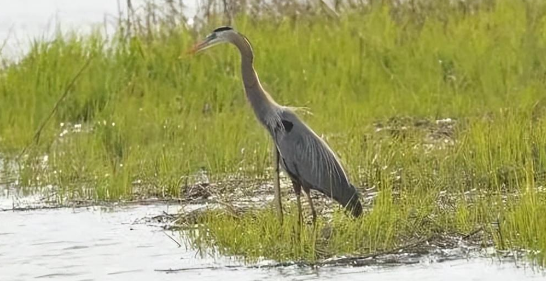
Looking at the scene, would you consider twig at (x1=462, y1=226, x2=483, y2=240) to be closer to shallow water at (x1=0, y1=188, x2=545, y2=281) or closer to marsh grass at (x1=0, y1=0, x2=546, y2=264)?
marsh grass at (x1=0, y1=0, x2=546, y2=264)

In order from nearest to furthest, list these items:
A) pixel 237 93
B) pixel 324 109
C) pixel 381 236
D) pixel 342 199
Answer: pixel 381 236 < pixel 342 199 < pixel 324 109 < pixel 237 93

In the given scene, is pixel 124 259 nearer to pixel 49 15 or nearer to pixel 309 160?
pixel 309 160

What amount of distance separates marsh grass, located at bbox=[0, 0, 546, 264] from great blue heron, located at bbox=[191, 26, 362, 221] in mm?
254

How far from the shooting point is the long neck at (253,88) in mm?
6703

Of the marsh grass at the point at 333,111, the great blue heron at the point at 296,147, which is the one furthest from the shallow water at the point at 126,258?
the great blue heron at the point at 296,147

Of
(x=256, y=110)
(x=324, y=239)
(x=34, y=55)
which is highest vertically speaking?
(x=34, y=55)

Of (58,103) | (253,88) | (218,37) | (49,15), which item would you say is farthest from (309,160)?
(49,15)

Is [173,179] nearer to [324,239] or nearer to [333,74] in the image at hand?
[324,239]

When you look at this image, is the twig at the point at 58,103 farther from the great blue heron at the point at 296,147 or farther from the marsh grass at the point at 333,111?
the great blue heron at the point at 296,147

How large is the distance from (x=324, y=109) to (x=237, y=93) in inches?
34.7

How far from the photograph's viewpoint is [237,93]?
9.90 metres

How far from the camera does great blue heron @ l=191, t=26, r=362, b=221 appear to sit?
647cm

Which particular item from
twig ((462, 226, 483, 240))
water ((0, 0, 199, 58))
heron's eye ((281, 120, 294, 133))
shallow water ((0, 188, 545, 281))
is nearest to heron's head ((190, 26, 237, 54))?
heron's eye ((281, 120, 294, 133))

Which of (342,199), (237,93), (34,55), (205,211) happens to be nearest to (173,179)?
(205,211)
